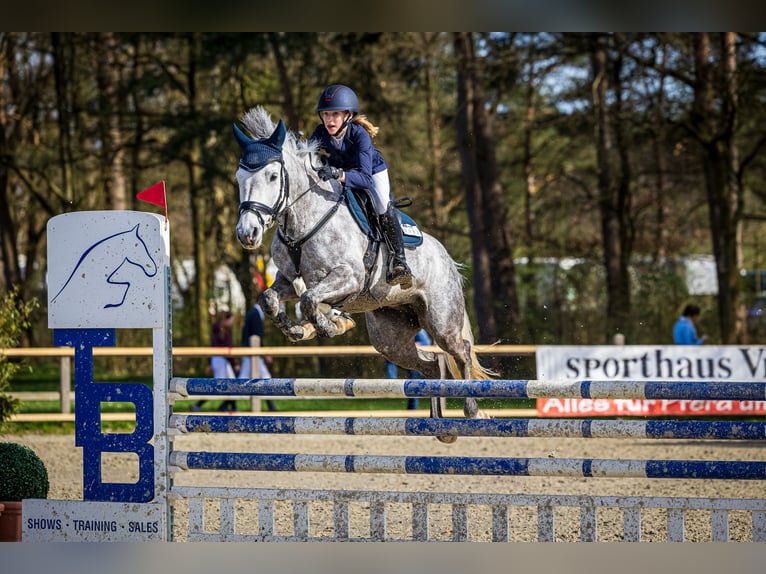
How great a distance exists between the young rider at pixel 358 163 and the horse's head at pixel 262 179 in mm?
291

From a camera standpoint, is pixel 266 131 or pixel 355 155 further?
pixel 355 155

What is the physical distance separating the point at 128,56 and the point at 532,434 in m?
12.9

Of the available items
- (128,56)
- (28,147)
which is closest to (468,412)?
(128,56)

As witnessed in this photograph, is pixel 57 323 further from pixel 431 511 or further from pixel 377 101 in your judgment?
pixel 377 101

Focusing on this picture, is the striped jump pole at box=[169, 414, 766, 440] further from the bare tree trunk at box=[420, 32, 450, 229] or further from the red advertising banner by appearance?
the bare tree trunk at box=[420, 32, 450, 229]

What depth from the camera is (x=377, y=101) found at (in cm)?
1455

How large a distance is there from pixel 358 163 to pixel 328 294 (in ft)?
2.36

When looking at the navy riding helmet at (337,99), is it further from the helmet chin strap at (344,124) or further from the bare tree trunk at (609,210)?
the bare tree trunk at (609,210)

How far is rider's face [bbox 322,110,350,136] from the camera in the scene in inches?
180

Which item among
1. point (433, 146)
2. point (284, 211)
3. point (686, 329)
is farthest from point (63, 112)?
point (284, 211)

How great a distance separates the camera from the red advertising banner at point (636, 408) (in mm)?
9695

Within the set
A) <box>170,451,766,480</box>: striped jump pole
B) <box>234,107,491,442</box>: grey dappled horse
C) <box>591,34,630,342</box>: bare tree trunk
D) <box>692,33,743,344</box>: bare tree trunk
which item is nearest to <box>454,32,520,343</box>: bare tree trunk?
<box>591,34,630,342</box>: bare tree trunk

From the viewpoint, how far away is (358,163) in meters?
4.71

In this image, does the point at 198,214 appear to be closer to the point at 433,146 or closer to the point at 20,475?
the point at 433,146
